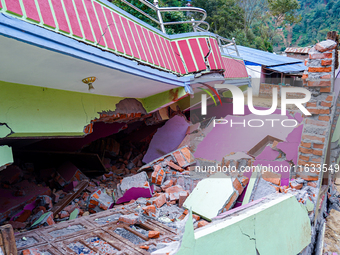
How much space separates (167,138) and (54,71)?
426 cm

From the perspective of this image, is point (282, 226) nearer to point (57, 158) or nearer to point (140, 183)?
point (140, 183)

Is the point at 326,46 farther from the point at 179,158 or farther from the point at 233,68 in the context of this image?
the point at 233,68

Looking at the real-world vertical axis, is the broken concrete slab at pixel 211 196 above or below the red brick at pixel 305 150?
below

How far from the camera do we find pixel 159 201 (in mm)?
4207

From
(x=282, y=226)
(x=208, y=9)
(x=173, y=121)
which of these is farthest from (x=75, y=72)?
(x=208, y=9)

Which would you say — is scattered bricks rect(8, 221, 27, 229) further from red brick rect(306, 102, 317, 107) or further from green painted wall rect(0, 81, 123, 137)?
red brick rect(306, 102, 317, 107)

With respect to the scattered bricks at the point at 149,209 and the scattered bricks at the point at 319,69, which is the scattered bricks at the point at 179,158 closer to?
the scattered bricks at the point at 149,209

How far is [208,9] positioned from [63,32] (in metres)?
19.7

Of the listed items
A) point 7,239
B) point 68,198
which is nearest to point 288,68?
point 68,198

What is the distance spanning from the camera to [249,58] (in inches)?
626

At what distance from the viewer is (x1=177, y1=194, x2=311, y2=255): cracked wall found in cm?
192

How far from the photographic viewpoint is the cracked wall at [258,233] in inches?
75.7

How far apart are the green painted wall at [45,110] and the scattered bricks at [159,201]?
1.65 meters

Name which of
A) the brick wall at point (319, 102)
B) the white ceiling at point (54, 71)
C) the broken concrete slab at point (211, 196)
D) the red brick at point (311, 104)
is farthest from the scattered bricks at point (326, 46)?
the white ceiling at point (54, 71)
